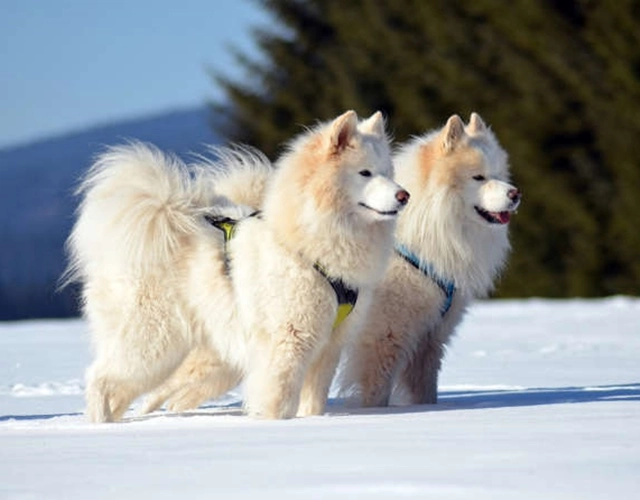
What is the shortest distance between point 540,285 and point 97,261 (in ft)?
63.1

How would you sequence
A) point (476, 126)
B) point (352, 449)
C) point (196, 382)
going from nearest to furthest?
point (352, 449), point (196, 382), point (476, 126)

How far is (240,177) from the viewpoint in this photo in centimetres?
831

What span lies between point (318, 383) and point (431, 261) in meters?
1.03

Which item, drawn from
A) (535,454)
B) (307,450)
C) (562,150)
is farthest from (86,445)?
(562,150)

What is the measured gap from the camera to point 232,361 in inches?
299

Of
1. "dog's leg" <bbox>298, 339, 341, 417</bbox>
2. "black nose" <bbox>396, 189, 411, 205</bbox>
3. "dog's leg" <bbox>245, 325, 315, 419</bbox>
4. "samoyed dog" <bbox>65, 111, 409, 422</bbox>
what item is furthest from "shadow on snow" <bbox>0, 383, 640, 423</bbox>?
"black nose" <bbox>396, 189, 411, 205</bbox>

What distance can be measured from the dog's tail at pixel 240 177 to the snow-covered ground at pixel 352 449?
116cm

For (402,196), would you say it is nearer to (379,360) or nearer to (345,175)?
(345,175)

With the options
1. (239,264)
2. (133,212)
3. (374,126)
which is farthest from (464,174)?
(133,212)

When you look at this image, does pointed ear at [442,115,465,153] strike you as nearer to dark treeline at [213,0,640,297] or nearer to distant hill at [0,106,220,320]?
dark treeline at [213,0,640,297]

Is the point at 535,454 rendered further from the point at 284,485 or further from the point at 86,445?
the point at 86,445

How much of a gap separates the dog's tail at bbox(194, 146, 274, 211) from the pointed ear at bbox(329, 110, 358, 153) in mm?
1056

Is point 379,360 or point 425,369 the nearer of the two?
point 379,360

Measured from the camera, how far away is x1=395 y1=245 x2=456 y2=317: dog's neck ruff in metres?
8.09
